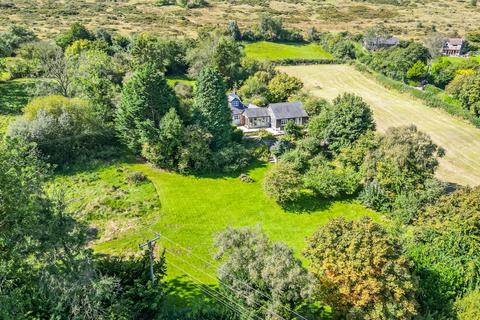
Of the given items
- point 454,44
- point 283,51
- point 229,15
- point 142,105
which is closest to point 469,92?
point 283,51

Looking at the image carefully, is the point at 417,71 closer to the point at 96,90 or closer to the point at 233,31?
the point at 233,31

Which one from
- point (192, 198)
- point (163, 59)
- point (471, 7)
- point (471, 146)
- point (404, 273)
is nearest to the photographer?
point (404, 273)

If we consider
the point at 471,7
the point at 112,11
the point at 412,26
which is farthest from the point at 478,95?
the point at 471,7

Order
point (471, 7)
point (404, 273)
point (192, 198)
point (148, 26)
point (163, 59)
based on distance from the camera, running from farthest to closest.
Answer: point (471, 7)
point (148, 26)
point (163, 59)
point (192, 198)
point (404, 273)

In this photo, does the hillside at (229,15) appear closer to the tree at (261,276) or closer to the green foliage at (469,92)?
the green foliage at (469,92)

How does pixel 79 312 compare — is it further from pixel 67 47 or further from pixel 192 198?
pixel 67 47

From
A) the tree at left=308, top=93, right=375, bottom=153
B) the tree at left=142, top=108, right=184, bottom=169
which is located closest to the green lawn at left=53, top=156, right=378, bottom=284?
the tree at left=142, top=108, right=184, bottom=169

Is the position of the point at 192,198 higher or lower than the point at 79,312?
lower

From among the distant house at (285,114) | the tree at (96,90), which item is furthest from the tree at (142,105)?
the distant house at (285,114)
